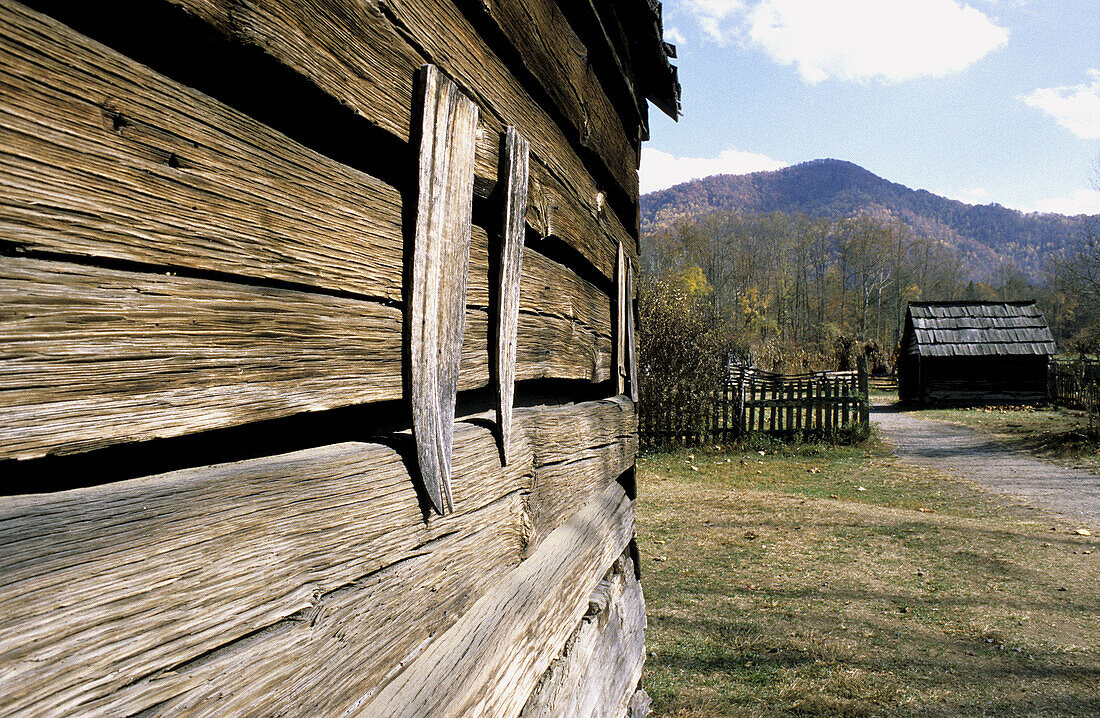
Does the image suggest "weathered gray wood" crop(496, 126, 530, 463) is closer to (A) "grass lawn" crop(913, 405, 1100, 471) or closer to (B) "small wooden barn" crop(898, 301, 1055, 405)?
(A) "grass lawn" crop(913, 405, 1100, 471)

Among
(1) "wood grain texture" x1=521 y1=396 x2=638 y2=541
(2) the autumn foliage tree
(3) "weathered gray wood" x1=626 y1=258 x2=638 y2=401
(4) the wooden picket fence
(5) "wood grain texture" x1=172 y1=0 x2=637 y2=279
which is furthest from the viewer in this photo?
(4) the wooden picket fence

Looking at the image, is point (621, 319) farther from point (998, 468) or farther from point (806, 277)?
point (806, 277)

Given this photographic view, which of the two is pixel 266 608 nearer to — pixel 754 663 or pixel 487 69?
pixel 487 69

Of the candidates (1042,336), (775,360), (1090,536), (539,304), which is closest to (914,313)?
(1042,336)

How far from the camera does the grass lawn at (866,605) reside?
3668mm

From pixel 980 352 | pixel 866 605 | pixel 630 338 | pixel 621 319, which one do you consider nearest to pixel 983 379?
pixel 980 352

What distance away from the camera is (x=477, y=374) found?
140 centimetres

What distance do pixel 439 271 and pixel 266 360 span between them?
41 cm

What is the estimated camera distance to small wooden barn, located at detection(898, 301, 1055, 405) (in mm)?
21328

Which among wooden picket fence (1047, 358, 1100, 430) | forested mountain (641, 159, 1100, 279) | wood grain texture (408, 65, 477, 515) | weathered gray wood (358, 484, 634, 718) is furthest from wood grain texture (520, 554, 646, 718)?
forested mountain (641, 159, 1100, 279)

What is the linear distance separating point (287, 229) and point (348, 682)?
0.64 m

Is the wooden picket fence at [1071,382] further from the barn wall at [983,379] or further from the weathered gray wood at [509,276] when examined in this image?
the weathered gray wood at [509,276]

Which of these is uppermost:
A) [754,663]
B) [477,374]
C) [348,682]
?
[477,374]

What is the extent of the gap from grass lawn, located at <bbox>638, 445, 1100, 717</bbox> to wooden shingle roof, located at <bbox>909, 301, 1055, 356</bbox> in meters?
15.1
